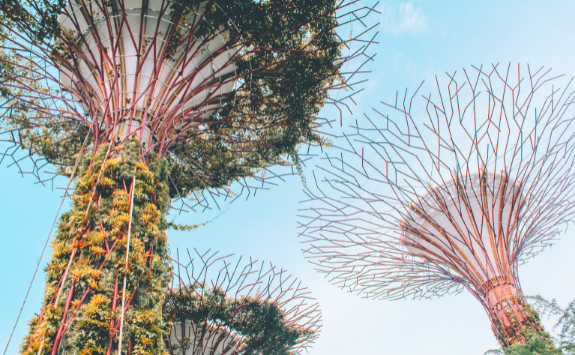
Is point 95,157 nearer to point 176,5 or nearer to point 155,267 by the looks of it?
point 155,267

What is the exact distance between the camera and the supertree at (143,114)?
4.62m

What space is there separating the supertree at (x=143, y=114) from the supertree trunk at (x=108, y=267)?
0.02m

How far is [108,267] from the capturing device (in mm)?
4664

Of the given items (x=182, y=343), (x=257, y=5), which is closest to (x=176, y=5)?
(x=257, y=5)

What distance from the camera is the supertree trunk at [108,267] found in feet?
13.6

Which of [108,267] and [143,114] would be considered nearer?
[108,267]

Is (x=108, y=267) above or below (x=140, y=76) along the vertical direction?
below

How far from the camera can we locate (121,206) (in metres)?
5.18

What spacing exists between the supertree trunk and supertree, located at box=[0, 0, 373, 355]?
17mm

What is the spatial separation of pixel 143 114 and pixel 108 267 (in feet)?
9.97

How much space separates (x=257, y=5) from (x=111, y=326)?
604cm

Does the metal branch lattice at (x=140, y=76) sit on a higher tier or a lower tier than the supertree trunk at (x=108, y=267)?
higher

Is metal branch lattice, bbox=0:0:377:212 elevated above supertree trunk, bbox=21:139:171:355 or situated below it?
above

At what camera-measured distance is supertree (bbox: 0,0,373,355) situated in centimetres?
462
